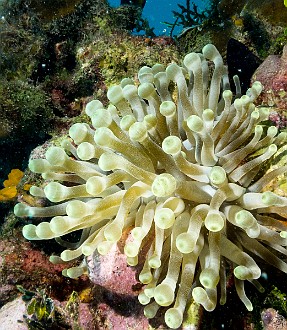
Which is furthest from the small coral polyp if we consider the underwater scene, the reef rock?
the reef rock

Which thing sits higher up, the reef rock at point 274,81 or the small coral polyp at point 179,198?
the reef rock at point 274,81

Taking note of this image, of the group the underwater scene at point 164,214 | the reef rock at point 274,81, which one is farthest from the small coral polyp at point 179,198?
the reef rock at point 274,81

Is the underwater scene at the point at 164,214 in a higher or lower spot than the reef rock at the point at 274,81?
lower

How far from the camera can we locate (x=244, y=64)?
4125 millimetres

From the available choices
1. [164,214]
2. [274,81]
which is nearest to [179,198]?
[164,214]

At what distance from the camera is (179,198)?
76.7 inches

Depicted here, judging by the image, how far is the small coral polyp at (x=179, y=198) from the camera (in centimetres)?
177

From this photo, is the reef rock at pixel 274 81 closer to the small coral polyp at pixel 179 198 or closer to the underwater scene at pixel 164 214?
the underwater scene at pixel 164 214

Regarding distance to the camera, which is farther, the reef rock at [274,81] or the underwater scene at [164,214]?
the reef rock at [274,81]

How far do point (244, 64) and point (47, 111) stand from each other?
2.71m

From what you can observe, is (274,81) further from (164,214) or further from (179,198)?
(164,214)

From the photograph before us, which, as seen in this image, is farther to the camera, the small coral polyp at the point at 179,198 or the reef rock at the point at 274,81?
the reef rock at the point at 274,81

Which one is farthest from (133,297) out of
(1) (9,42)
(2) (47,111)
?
(1) (9,42)

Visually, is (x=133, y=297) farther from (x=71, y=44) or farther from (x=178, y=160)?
(x=71, y=44)
